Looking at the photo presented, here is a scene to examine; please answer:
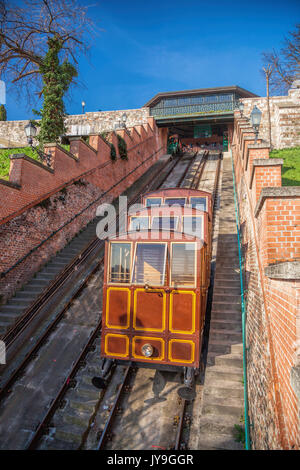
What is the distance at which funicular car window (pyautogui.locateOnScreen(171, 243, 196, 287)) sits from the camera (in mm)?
5361

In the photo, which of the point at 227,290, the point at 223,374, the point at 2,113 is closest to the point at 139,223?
the point at 227,290

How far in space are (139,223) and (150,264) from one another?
85.5 inches

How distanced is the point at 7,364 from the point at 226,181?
15413 mm

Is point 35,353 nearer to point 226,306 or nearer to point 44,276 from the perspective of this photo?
point 44,276

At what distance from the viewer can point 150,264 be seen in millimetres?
5504

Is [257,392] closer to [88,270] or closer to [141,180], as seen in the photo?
[88,270]

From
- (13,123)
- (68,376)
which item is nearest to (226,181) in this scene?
(68,376)

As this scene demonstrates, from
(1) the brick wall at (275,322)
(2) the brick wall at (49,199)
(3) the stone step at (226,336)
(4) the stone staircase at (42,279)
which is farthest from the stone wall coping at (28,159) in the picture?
(3) the stone step at (226,336)

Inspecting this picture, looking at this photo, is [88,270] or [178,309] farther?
[88,270]

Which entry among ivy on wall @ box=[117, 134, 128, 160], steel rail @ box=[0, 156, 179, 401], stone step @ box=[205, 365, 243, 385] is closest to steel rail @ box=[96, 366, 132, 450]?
stone step @ box=[205, 365, 243, 385]

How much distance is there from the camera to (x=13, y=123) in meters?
25.1

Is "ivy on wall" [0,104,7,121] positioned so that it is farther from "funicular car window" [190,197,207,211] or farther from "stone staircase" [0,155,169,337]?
"funicular car window" [190,197,207,211]

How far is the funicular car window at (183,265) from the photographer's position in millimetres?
5361

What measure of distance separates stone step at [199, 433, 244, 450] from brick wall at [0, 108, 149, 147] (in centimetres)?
2408
